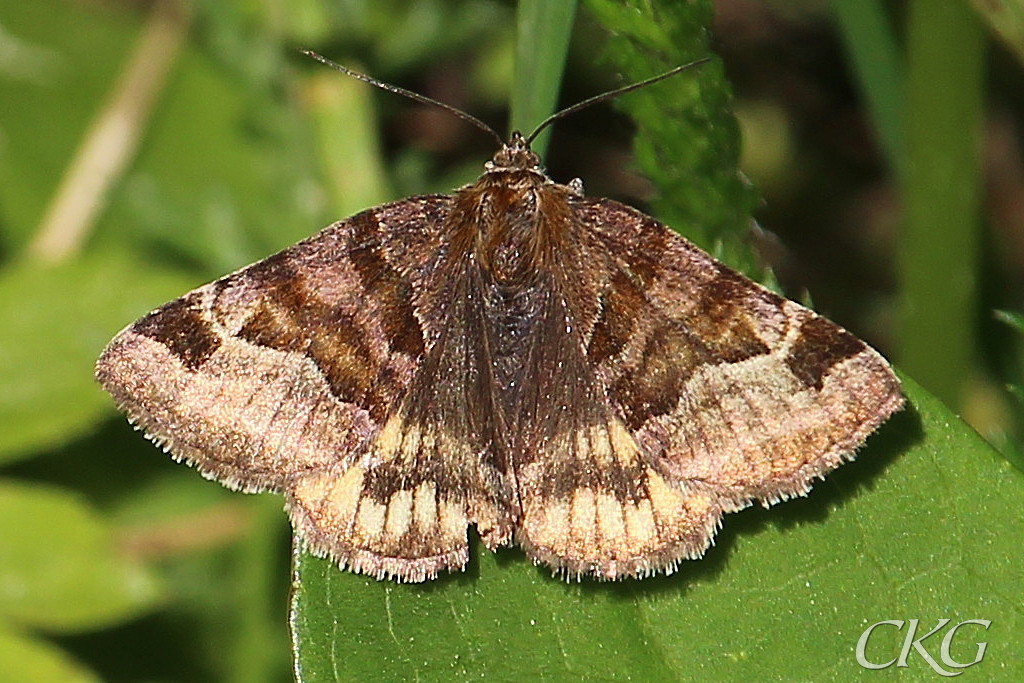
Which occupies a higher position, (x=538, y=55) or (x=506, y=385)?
(x=538, y=55)

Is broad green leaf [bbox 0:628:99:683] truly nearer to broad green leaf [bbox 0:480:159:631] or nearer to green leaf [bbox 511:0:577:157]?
broad green leaf [bbox 0:480:159:631]

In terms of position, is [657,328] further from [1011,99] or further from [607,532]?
[1011,99]

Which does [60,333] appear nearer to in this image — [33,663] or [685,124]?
[33,663]

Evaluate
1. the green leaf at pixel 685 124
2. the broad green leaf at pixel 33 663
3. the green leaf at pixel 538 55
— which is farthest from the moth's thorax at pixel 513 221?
the broad green leaf at pixel 33 663

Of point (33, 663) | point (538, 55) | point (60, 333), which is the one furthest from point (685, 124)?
point (33, 663)

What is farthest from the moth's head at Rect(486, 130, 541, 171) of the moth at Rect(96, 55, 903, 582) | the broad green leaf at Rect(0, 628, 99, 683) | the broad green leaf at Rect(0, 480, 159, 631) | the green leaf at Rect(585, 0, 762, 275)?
the broad green leaf at Rect(0, 628, 99, 683)

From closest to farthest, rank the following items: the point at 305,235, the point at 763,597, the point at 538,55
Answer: the point at 763,597 < the point at 538,55 < the point at 305,235

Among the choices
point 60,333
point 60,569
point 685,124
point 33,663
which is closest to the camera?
point 685,124
